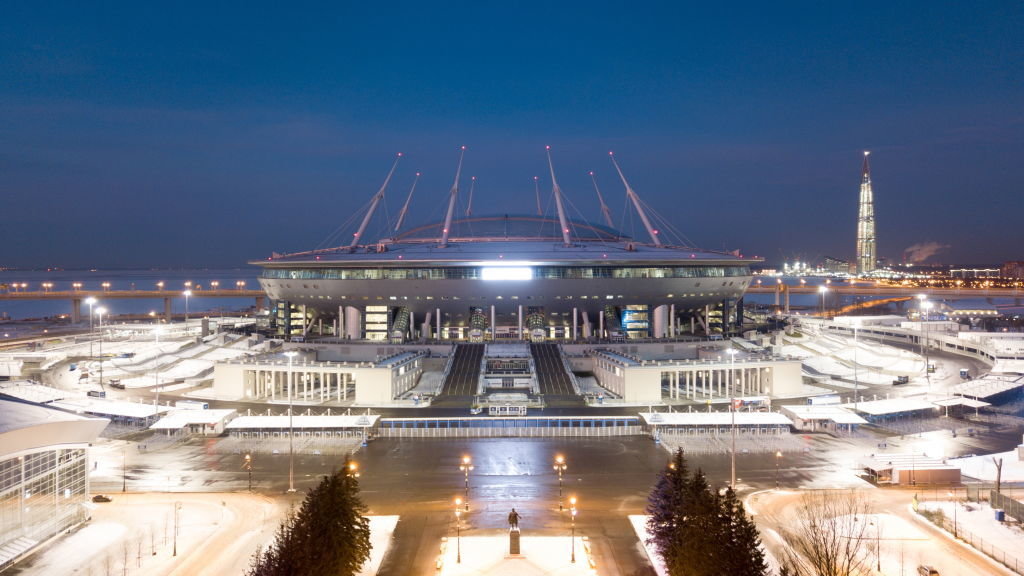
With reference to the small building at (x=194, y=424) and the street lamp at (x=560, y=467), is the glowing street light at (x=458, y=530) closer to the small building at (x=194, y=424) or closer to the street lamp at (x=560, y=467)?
the street lamp at (x=560, y=467)

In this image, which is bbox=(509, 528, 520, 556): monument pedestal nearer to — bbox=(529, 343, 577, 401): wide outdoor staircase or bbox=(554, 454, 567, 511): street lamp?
bbox=(554, 454, 567, 511): street lamp

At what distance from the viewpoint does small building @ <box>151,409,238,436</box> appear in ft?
114

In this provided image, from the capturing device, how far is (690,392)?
4556 centimetres

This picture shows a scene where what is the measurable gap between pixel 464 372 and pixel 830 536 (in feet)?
97.7

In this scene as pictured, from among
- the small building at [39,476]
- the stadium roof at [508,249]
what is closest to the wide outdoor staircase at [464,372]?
the stadium roof at [508,249]

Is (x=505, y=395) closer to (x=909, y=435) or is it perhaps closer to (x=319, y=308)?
(x=909, y=435)

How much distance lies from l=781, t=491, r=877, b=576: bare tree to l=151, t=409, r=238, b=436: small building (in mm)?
27281

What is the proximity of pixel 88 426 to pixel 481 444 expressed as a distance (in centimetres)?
1634


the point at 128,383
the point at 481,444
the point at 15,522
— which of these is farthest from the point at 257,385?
the point at 15,522

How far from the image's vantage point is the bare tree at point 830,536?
710 inches

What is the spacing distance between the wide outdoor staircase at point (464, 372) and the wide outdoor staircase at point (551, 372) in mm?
4229

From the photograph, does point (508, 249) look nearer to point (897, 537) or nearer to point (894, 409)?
point (894, 409)

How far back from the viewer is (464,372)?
47.3 metres

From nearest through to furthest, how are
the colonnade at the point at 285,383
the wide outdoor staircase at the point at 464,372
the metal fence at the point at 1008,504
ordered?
the metal fence at the point at 1008,504 < the colonnade at the point at 285,383 < the wide outdoor staircase at the point at 464,372
